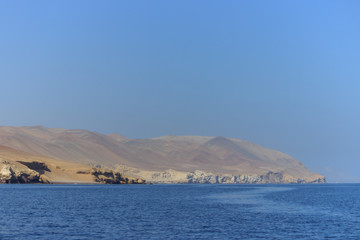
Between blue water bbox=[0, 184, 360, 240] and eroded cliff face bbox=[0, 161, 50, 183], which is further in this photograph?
eroded cliff face bbox=[0, 161, 50, 183]

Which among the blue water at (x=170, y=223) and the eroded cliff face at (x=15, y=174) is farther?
the eroded cliff face at (x=15, y=174)

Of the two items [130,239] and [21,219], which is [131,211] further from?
[130,239]

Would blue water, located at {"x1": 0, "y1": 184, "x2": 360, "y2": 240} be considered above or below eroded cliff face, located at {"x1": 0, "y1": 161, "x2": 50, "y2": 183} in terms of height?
below

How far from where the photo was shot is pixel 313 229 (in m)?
58.5

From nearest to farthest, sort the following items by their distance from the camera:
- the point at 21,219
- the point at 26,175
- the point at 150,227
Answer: the point at 150,227 → the point at 21,219 → the point at 26,175

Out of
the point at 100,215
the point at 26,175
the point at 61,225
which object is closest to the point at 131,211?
the point at 100,215

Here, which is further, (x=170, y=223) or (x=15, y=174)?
(x=15, y=174)

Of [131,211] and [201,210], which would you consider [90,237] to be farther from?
[201,210]

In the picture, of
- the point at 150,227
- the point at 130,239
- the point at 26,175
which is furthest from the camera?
the point at 26,175

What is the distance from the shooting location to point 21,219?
63438 mm

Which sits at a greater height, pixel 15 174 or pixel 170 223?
pixel 15 174

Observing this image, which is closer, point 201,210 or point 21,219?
point 21,219

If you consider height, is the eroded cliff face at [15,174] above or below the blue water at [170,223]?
above

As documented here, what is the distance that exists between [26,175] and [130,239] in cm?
15081
